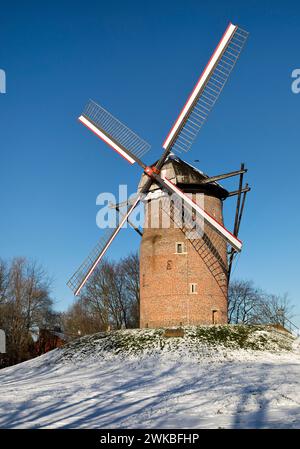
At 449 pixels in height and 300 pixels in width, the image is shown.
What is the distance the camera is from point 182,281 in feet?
94.3

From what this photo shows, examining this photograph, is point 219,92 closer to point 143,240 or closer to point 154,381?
point 143,240

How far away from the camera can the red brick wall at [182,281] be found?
28.6m

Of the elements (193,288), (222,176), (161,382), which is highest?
(222,176)

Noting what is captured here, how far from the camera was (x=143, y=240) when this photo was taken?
31.0 meters

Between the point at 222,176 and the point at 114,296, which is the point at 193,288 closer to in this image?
the point at 222,176

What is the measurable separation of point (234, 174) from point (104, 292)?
104ft

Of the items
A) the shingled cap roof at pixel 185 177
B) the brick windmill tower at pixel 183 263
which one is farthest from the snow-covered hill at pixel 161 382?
the shingled cap roof at pixel 185 177

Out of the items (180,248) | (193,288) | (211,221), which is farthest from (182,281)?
(211,221)

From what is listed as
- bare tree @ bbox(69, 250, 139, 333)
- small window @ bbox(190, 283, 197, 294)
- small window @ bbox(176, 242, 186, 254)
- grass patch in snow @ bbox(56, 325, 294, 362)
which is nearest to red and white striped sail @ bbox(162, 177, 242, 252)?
small window @ bbox(176, 242, 186, 254)

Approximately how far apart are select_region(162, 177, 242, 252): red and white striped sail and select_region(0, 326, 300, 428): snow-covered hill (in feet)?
17.0

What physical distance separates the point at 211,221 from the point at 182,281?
442cm

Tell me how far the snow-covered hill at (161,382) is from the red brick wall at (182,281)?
4.43 ft
